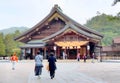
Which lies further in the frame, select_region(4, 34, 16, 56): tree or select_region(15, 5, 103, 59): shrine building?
select_region(4, 34, 16, 56): tree

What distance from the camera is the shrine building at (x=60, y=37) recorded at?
191ft

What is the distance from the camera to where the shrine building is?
58.1 metres

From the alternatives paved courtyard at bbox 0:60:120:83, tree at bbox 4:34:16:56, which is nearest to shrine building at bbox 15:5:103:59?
tree at bbox 4:34:16:56

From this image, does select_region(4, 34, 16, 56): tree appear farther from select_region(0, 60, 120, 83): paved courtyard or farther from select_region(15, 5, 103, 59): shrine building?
select_region(0, 60, 120, 83): paved courtyard

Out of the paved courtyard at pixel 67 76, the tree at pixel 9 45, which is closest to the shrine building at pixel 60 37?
the tree at pixel 9 45

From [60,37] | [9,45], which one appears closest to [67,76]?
[60,37]

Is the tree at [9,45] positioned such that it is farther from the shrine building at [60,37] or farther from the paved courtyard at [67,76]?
the paved courtyard at [67,76]

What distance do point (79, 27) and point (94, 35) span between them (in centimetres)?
285

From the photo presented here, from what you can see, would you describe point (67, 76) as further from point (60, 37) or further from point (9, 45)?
point (9, 45)

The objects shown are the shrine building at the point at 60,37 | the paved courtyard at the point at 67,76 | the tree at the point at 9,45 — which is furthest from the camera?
the tree at the point at 9,45

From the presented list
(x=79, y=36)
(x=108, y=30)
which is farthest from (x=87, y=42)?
(x=108, y=30)

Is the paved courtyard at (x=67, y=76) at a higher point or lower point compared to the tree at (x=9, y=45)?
lower

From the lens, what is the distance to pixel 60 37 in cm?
5928

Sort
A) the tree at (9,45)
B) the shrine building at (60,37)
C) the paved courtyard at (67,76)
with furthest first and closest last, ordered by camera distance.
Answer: the tree at (9,45) < the shrine building at (60,37) < the paved courtyard at (67,76)
